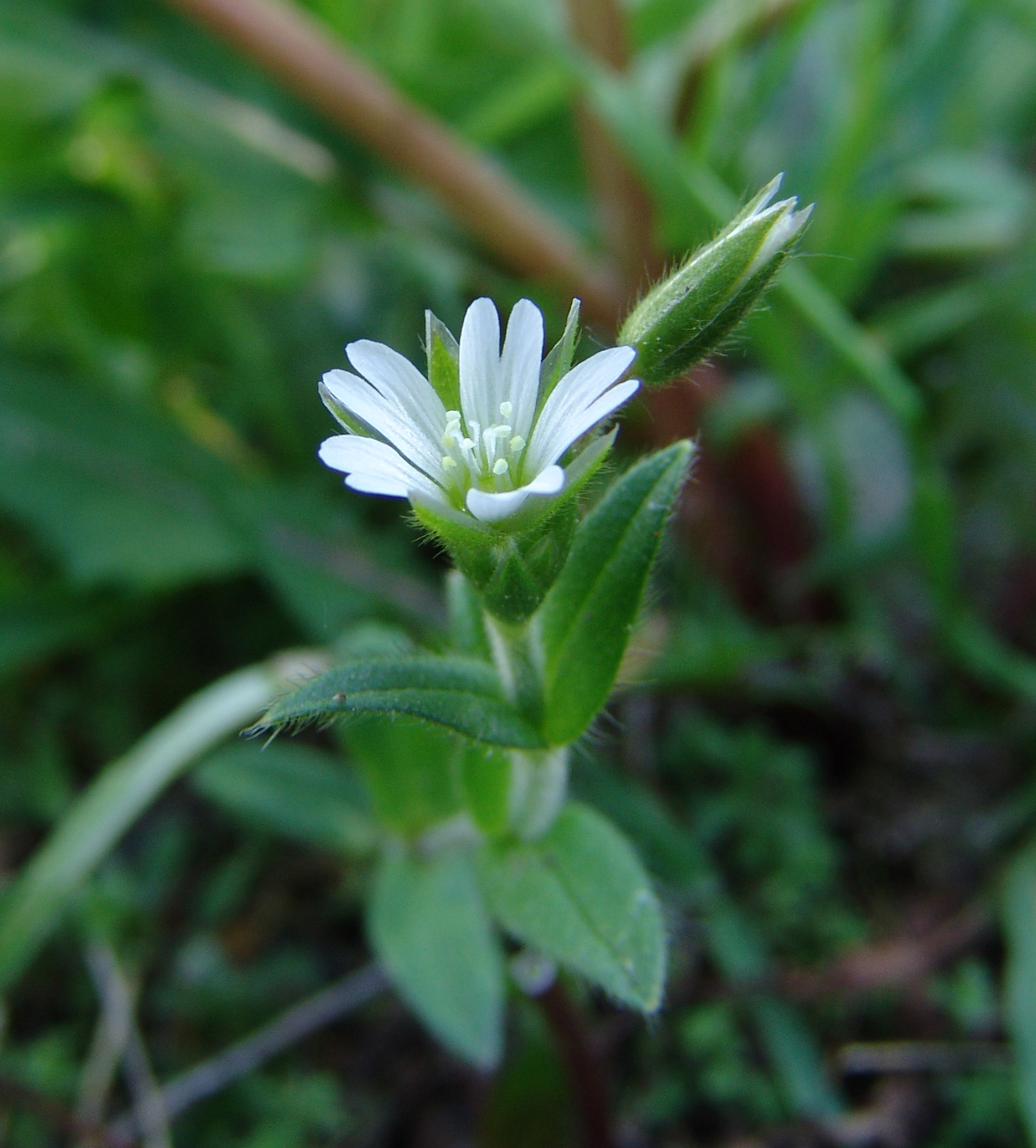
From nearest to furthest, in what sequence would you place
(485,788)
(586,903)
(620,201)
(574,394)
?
(574,394) → (586,903) → (485,788) → (620,201)

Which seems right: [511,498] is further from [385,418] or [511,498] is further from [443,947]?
[443,947]

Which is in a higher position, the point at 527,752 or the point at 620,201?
the point at 620,201

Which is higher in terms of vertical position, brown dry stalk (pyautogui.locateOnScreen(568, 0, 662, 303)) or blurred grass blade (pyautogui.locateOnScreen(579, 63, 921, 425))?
brown dry stalk (pyautogui.locateOnScreen(568, 0, 662, 303))

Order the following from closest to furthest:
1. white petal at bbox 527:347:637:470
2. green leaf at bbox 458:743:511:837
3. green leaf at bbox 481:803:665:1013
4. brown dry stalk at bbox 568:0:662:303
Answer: white petal at bbox 527:347:637:470 → green leaf at bbox 481:803:665:1013 → green leaf at bbox 458:743:511:837 → brown dry stalk at bbox 568:0:662:303

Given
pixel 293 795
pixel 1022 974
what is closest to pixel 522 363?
pixel 293 795

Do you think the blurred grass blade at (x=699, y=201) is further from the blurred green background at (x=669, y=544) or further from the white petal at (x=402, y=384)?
the white petal at (x=402, y=384)

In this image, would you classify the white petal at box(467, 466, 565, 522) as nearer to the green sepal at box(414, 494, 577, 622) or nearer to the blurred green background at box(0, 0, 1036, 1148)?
the green sepal at box(414, 494, 577, 622)

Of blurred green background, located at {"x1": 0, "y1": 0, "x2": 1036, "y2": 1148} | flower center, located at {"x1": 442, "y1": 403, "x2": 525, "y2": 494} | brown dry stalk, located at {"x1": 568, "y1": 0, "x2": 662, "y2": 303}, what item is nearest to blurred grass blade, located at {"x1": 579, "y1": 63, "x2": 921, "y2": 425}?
blurred green background, located at {"x1": 0, "y1": 0, "x2": 1036, "y2": 1148}

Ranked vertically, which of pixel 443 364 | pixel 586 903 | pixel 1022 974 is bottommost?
pixel 1022 974

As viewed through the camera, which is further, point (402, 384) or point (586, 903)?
point (586, 903)
